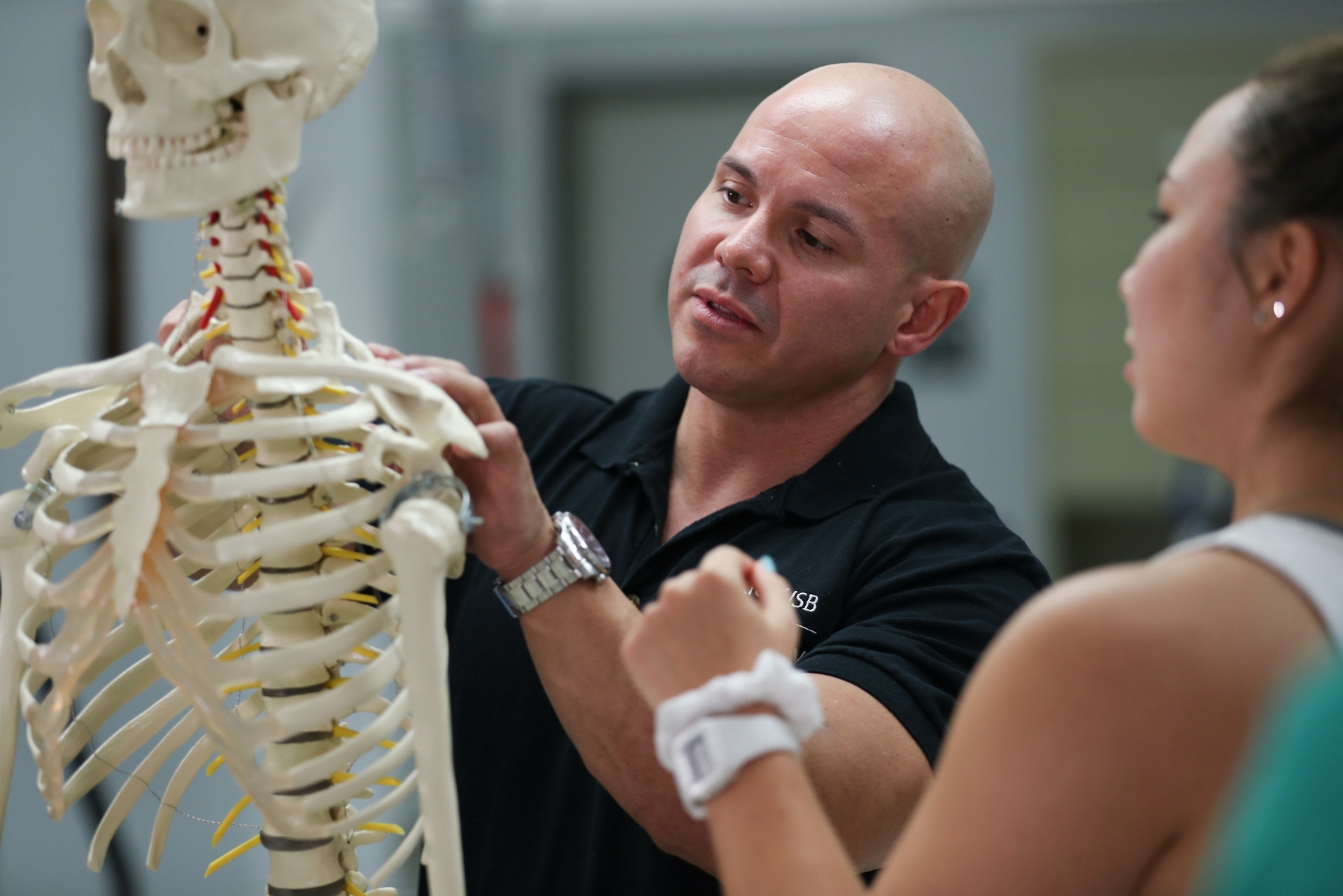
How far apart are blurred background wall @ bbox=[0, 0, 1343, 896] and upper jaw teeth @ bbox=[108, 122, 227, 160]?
89.5 inches

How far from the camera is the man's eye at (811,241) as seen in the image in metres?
1.43

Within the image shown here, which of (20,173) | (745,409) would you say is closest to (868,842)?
(745,409)

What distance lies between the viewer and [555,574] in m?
1.11

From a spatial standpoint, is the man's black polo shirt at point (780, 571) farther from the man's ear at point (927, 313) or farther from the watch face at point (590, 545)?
the watch face at point (590, 545)

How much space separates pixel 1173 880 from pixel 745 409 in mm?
849

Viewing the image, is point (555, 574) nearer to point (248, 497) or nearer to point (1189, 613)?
point (248, 497)

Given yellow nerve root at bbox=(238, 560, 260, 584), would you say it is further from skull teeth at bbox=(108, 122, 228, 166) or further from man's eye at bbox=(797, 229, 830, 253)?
man's eye at bbox=(797, 229, 830, 253)

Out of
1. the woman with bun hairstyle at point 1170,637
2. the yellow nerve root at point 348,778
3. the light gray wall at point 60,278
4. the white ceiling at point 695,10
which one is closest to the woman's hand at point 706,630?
the woman with bun hairstyle at point 1170,637

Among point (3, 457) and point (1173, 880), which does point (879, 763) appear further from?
point (3, 457)

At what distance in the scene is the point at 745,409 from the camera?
1481 millimetres

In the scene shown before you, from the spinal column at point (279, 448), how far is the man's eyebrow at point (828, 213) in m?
0.58

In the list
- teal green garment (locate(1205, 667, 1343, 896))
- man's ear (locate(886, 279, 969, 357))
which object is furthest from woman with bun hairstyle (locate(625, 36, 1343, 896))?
man's ear (locate(886, 279, 969, 357))

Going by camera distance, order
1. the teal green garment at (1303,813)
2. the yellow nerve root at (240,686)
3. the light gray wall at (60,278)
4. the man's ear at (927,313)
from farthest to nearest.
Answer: the light gray wall at (60,278) → the man's ear at (927,313) → the yellow nerve root at (240,686) → the teal green garment at (1303,813)

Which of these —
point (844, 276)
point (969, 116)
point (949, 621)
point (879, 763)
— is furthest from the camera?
point (969, 116)
